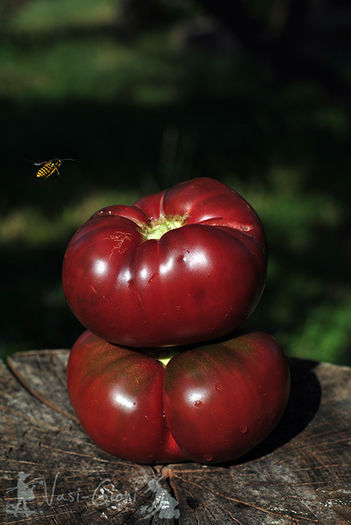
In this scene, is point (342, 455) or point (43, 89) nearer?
point (342, 455)

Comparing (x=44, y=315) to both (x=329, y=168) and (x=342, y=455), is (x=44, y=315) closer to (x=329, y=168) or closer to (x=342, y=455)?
(x=342, y=455)

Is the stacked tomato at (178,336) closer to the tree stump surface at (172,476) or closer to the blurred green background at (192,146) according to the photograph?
the tree stump surface at (172,476)

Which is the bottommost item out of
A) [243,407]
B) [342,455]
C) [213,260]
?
[342,455]

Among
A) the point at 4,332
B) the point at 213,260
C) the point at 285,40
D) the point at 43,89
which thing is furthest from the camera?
the point at 43,89

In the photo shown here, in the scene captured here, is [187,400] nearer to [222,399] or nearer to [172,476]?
[222,399]

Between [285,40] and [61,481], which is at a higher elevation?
[285,40]

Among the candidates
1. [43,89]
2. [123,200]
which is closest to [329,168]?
[123,200]
